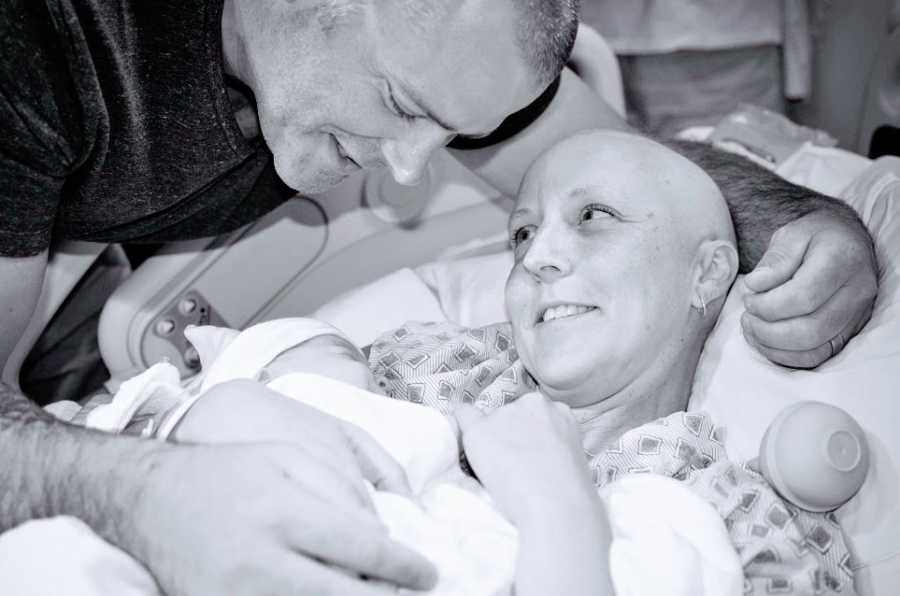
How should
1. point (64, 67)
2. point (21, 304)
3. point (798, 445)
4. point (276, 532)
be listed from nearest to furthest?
point (276, 532) < point (798, 445) < point (64, 67) < point (21, 304)

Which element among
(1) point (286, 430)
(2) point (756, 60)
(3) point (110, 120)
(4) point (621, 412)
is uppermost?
(3) point (110, 120)

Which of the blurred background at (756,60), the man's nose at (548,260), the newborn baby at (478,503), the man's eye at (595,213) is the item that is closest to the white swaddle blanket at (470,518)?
the newborn baby at (478,503)

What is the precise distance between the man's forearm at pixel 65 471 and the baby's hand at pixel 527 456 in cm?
38

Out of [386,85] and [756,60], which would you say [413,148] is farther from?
[756,60]

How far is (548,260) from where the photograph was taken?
1.32m

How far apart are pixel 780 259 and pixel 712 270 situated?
5.1 inches

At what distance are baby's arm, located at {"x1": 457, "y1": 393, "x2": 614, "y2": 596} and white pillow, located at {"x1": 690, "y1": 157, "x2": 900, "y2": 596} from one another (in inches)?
16.2

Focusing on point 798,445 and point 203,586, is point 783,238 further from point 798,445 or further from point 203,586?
point 203,586

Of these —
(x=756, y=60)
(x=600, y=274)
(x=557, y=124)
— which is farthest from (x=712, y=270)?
(x=756, y=60)

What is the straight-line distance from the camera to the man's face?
46.8 inches

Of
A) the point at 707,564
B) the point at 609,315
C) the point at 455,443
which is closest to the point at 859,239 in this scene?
the point at 609,315

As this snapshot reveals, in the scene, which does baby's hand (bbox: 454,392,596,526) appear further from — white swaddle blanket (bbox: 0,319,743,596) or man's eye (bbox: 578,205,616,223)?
man's eye (bbox: 578,205,616,223)

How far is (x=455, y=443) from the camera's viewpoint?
1068mm

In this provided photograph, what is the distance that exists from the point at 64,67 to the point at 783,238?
112 cm
